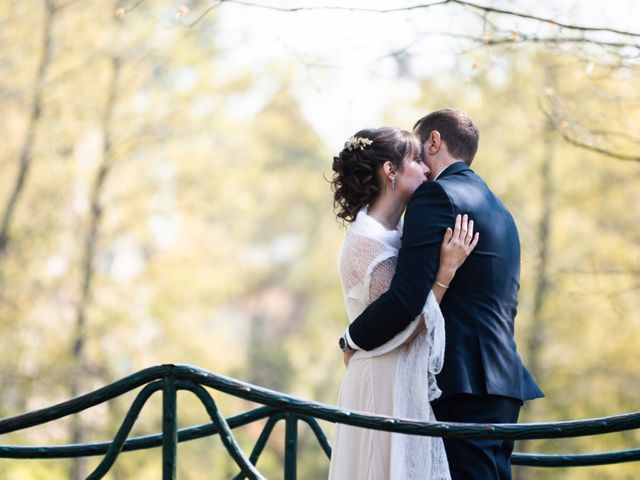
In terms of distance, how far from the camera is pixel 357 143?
11.1 ft

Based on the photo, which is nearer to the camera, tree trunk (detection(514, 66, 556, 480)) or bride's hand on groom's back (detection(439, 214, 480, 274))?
bride's hand on groom's back (detection(439, 214, 480, 274))

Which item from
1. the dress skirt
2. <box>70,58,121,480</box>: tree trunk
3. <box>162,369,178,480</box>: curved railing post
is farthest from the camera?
<box>70,58,121,480</box>: tree trunk

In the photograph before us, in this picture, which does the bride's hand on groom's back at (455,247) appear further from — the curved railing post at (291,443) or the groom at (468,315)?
the curved railing post at (291,443)

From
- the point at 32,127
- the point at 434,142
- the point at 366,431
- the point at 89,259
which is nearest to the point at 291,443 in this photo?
the point at 366,431

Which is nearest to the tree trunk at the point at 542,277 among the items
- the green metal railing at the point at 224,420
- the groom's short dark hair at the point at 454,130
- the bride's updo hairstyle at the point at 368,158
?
the groom's short dark hair at the point at 454,130

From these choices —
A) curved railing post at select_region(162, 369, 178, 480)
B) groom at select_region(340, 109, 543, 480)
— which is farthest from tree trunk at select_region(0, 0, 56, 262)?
curved railing post at select_region(162, 369, 178, 480)

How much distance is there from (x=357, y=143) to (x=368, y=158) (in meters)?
0.07

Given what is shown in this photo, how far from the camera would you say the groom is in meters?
3.01

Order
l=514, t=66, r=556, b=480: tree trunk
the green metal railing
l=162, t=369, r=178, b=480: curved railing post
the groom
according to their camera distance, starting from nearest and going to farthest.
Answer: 1. the green metal railing
2. l=162, t=369, r=178, b=480: curved railing post
3. the groom
4. l=514, t=66, r=556, b=480: tree trunk

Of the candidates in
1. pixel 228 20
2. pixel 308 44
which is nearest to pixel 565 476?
pixel 228 20

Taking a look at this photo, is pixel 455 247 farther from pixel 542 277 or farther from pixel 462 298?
pixel 542 277

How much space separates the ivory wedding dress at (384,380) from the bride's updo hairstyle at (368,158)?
0.07 meters

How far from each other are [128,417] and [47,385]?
11004 mm

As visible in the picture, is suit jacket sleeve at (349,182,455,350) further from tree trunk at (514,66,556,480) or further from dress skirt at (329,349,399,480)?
tree trunk at (514,66,556,480)
